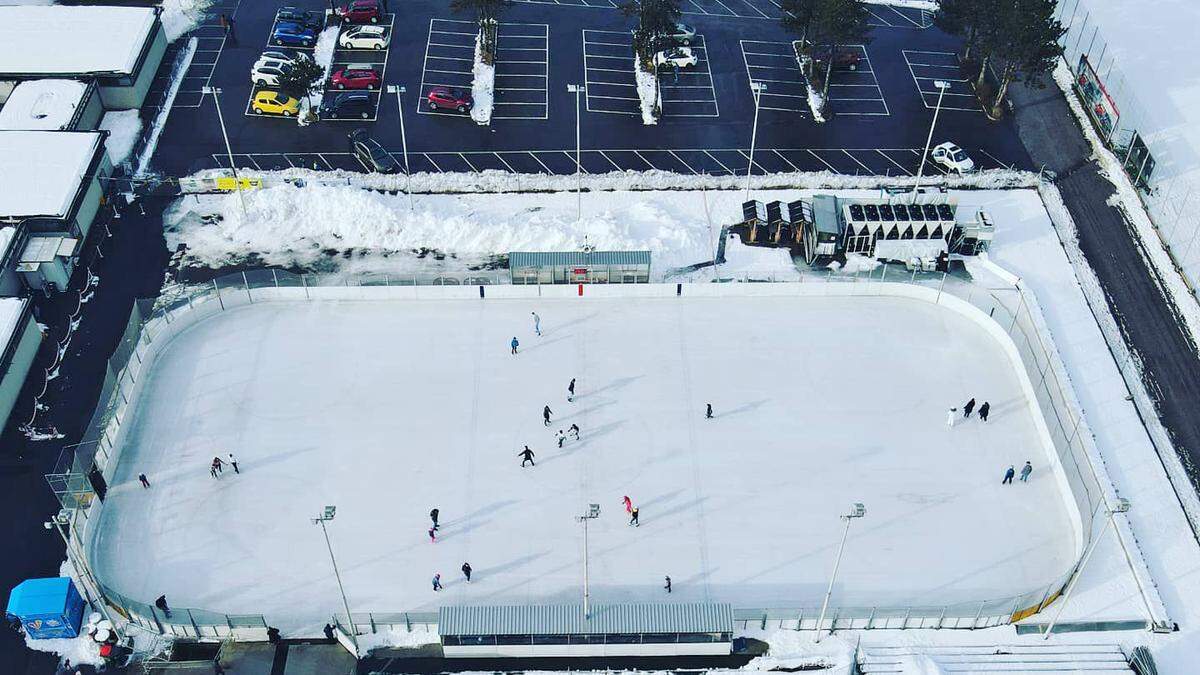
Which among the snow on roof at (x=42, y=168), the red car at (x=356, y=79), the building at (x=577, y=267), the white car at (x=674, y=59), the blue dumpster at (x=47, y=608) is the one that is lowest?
the blue dumpster at (x=47, y=608)

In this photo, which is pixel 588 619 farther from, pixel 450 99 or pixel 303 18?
pixel 303 18

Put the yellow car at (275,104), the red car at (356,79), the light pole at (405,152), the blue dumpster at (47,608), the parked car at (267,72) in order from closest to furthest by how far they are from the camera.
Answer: the blue dumpster at (47,608) → the light pole at (405,152) → the yellow car at (275,104) → the red car at (356,79) → the parked car at (267,72)

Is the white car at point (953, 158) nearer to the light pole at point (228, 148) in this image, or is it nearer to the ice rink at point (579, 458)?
the ice rink at point (579, 458)

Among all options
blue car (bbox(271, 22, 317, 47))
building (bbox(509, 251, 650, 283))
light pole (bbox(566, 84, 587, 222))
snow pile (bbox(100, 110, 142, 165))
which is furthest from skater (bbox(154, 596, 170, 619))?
blue car (bbox(271, 22, 317, 47))

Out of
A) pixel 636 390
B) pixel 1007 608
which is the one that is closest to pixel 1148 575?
pixel 1007 608

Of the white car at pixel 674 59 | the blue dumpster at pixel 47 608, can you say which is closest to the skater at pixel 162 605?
the blue dumpster at pixel 47 608

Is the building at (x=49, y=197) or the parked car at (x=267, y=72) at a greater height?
the parked car at (x=267, y=72)

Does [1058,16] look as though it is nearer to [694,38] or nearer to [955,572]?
[694,38]

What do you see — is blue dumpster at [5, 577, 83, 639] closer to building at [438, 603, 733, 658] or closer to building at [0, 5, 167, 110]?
building at [438, 603, 733, 658]
